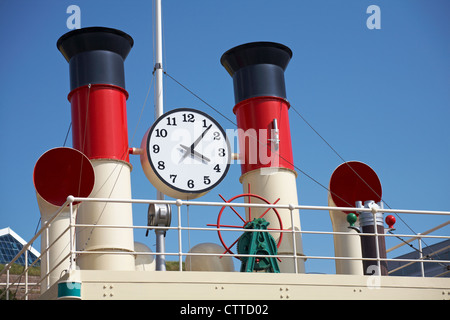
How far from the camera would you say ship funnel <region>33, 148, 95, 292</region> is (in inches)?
454

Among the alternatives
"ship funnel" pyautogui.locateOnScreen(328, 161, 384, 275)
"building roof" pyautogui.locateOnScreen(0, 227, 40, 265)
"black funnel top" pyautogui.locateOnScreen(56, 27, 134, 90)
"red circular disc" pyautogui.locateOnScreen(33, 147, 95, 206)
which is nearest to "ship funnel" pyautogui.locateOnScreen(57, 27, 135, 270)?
"black funnel top" pyautogui.locateOnScreen(56, 27, 134, 90)

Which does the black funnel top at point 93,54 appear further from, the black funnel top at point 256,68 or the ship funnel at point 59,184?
the black funnel top at point 256,68

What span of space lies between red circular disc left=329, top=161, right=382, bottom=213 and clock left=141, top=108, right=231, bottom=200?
2.16 meters

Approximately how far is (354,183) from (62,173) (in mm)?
5138

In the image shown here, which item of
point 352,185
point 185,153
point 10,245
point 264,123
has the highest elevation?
point 10,245

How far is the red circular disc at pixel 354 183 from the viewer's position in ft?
44.6

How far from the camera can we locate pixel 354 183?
13742 mm

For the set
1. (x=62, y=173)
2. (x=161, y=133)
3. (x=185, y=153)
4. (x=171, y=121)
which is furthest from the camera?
(x=185, y=153)

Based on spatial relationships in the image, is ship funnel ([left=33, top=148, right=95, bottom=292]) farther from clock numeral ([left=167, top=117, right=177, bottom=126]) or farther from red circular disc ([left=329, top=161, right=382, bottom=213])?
red circular disc ([left=329, top=161, right=382, bottom=213])

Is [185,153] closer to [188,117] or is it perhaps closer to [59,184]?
[188,117]

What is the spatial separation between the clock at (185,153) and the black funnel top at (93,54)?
4.27 ft

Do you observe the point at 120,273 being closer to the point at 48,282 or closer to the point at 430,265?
the point at 48,282

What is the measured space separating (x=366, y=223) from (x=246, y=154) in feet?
10.4

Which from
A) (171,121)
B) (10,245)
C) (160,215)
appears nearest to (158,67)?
(171,121)
